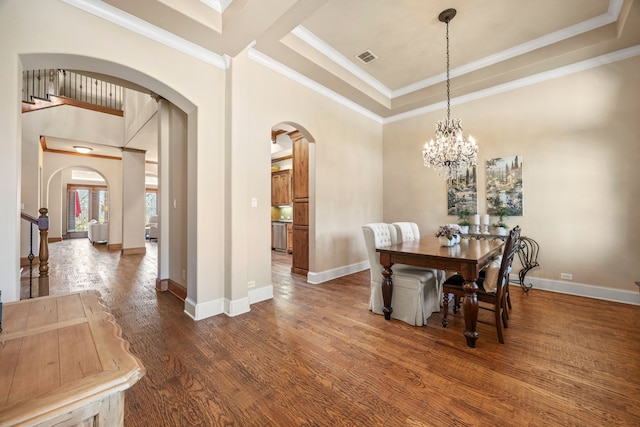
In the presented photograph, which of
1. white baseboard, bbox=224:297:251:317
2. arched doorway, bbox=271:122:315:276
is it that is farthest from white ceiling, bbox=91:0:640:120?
white baseboard, bbox=224:297:251:317

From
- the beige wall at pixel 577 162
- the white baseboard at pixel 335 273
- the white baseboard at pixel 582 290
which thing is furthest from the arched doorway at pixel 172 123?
the white baseboard at pixel 582 290

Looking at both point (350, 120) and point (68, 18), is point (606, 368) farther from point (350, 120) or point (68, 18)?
point (68, 18)

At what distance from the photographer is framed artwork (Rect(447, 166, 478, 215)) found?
15.1 feet

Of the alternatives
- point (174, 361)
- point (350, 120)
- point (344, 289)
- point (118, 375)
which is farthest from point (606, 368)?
point (350, 120)

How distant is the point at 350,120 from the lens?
16.5 feet

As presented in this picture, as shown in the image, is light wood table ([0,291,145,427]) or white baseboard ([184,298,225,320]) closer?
light wood table ([0,291,145,427])

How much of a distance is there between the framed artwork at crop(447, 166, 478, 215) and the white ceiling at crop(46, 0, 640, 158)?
57.0 inches

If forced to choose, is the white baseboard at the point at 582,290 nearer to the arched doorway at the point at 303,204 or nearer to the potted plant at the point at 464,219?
the potted plant at the point at 464,219

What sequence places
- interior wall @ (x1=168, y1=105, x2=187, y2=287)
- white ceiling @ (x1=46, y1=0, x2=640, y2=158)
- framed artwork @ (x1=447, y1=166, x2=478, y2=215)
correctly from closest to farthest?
white ceiling @ (x1=46, y1=0, x2=640, y2=158)
interior wall @ (x1=168, y1=105, x2=187, y2=287)
framed artwork @ (x1=447, y1=166, x2=478, y2=215)

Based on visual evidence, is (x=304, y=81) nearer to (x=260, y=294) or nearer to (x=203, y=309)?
(x=260, y=294)

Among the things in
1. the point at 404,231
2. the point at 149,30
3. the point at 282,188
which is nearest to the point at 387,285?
the point at 404,231

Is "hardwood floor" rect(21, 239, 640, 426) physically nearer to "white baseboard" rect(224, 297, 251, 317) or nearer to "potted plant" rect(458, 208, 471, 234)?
"white baseboard" rect(224, 297, 251, 317)

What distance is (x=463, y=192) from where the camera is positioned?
15.4ft

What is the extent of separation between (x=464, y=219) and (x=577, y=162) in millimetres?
1660
